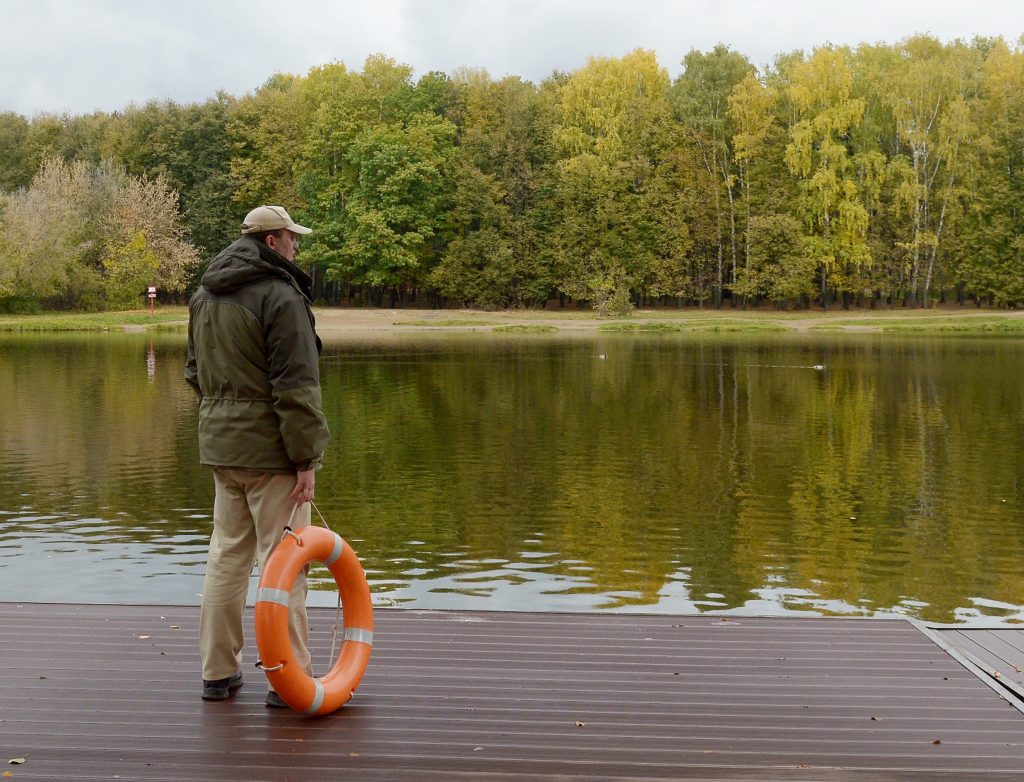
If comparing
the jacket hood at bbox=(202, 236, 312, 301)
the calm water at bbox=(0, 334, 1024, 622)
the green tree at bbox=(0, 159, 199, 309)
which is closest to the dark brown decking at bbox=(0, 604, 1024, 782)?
the jacket hood at bbox=(202, 236, 312, 301)

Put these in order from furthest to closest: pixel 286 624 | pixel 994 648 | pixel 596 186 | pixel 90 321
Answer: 1. pixel 596 186
2. pixel 90 321
3. pixel 994 648
4. pixel 286 624

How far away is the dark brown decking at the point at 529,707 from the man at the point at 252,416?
1.25 feet

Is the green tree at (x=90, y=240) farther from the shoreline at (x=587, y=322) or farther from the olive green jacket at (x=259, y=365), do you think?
the olive green jacket at (x=259, y=365)

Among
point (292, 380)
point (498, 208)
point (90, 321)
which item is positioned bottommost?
point (292, 380)

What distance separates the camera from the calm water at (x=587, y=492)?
9289 mm

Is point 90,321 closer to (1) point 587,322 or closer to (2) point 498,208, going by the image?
(2) point 498,208

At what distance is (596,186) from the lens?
6531 cm

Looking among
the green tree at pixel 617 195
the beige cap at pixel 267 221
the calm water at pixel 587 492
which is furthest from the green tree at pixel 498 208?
the beige cap at pixel 267 221

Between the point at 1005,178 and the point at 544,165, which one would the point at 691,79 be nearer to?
the point at 544,165

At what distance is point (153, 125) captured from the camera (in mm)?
72125

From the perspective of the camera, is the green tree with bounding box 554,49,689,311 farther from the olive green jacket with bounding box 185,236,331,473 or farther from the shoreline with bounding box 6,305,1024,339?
the olive green jacket with bounding box 185,236,331,473

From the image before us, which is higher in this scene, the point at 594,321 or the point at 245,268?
the point at 245,268

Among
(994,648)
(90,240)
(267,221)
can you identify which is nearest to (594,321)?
(90,240)

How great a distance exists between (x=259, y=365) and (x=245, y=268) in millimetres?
410
